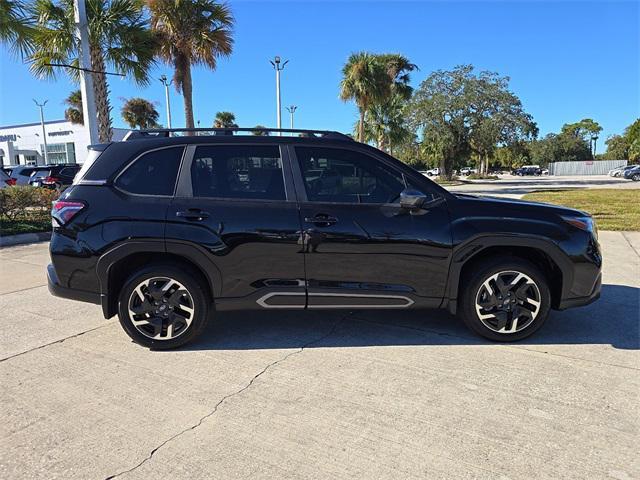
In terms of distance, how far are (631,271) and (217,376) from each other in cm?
631

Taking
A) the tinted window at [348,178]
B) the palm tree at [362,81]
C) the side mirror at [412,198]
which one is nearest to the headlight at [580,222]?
the side mirror at [412,198]

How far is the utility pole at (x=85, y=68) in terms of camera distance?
1192cm

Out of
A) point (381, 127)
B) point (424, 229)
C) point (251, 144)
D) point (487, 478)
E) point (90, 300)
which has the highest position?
point (381, 127)

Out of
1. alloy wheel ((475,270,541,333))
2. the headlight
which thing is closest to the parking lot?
alloy wheel ((475,270,541,333))

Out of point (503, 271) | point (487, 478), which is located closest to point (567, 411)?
point (487, 478)

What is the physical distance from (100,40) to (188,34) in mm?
3601

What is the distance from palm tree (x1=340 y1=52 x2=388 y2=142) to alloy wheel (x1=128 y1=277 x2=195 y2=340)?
24015 mm

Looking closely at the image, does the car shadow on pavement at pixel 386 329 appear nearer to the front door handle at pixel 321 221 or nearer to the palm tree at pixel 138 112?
the front door handle at pixel 321 221

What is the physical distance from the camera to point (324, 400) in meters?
3.11

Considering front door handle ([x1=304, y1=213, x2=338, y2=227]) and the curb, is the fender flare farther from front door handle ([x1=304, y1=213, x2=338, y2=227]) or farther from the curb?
the curb

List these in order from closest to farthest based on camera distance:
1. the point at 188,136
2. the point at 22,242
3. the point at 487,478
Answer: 1. the point at 487,478
2. the point at 188,136
3. the point at 22,242

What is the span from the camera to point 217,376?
347cm

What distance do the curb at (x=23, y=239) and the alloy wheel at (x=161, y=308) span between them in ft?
25.2

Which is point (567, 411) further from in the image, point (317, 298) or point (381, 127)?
point (381, 127)
